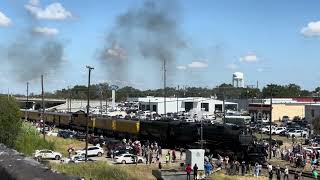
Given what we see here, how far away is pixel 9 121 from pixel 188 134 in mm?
19233

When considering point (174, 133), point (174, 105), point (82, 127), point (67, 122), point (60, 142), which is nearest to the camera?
point (174, 133)

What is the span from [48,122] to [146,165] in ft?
241

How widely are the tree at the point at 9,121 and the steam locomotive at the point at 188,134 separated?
8.95 meters

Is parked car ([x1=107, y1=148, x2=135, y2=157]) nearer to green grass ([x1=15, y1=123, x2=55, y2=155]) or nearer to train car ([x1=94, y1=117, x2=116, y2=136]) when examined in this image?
green grass ([x1=15, y1=123, x2=55, y2=155])

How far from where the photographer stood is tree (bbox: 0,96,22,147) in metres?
49.7

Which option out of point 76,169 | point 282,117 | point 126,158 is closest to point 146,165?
point 126,158

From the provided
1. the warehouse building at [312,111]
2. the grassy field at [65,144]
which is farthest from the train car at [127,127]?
the warehouse building at [312,111]

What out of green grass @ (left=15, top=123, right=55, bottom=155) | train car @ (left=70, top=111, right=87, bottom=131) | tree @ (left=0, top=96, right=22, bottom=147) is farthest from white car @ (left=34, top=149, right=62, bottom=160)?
train car @ (left=70, top=111, right=87, bottom=131)

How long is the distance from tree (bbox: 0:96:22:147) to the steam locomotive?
895 cm

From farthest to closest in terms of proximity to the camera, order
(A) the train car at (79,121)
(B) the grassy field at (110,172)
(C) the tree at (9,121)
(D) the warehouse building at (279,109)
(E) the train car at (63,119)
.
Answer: (D) the warehouse building at (279,109) < (E) the train car at (63,119) < (A) the train car at (79,121) < (C) the tree at (9,121) < (B) the grassy field at (110,172)

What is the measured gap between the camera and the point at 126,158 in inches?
1997

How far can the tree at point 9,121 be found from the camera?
49688 mm

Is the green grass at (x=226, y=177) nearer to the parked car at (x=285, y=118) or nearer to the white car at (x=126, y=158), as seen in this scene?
the white car at (x=126, y=158)

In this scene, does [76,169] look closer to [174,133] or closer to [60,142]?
[174,133]
